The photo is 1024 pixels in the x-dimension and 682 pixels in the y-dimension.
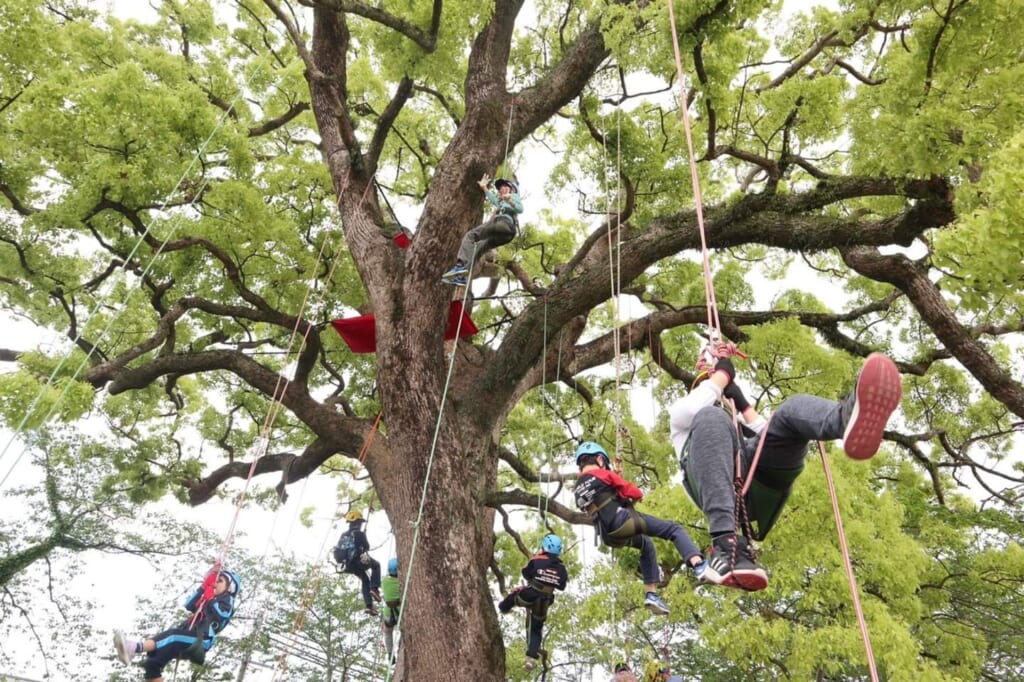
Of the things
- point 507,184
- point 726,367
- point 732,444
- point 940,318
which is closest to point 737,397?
point 726,367

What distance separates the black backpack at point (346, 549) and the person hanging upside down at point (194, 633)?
163 centimetres

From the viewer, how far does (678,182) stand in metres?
6.66

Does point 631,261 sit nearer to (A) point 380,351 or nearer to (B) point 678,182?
(B) point 678,182

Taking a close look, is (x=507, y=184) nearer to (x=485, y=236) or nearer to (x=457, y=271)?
(x=485, y=236)

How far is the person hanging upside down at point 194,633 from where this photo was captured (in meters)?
4.20

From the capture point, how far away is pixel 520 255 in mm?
9125

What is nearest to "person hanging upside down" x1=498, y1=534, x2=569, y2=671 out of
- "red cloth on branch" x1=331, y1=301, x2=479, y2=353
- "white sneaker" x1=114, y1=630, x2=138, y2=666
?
"red cloth on branch" x1=331, y1=301, x2=479, y2=353

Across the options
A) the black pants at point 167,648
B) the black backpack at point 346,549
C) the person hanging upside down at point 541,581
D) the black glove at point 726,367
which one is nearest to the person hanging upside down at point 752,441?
the black glove at point 726,367

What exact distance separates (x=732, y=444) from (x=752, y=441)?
199 mm

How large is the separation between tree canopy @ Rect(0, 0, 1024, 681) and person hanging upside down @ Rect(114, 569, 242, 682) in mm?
1308

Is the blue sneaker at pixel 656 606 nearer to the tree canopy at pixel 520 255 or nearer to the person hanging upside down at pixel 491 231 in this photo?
the tree canopy at pixel 520 255

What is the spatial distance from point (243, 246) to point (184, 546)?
14797mm

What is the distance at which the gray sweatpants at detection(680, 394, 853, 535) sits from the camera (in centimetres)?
219

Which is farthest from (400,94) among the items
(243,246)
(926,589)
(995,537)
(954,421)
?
(995,537)
